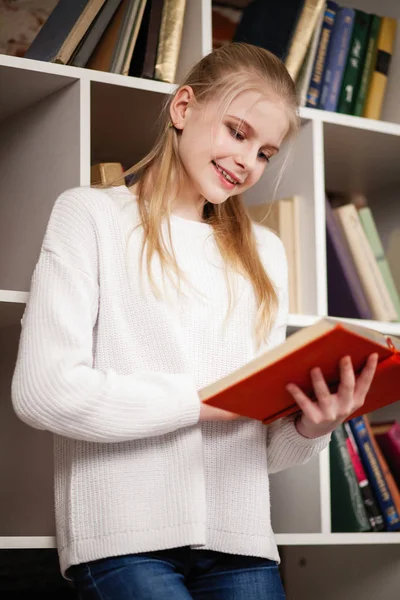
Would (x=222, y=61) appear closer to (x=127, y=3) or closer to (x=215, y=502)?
(x=127, y=3)

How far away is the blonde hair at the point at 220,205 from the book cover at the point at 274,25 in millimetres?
449

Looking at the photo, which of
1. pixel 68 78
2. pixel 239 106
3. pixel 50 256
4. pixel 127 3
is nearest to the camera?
pixel 50 256

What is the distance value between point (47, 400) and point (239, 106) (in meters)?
0.57

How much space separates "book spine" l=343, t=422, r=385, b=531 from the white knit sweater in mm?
478

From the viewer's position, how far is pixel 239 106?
1.35 metres

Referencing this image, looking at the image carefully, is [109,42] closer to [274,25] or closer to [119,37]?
[119,37]

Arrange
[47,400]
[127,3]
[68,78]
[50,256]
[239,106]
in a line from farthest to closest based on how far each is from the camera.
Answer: [127,3], [68,78], [239,106], [50,256], [47,400]

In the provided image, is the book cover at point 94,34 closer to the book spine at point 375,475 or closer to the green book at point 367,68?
the green book at point 367,68

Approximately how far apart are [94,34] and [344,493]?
3.51 ft

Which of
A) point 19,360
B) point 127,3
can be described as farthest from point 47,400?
point 127,3

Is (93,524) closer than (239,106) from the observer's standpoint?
Yes

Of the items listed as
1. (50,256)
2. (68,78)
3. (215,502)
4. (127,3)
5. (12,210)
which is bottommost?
(215,502)

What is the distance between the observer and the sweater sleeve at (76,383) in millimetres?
1111

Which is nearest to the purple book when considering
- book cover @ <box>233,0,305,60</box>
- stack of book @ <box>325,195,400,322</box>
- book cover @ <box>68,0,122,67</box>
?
stack of book @ <box>325,195,400,322</box>
